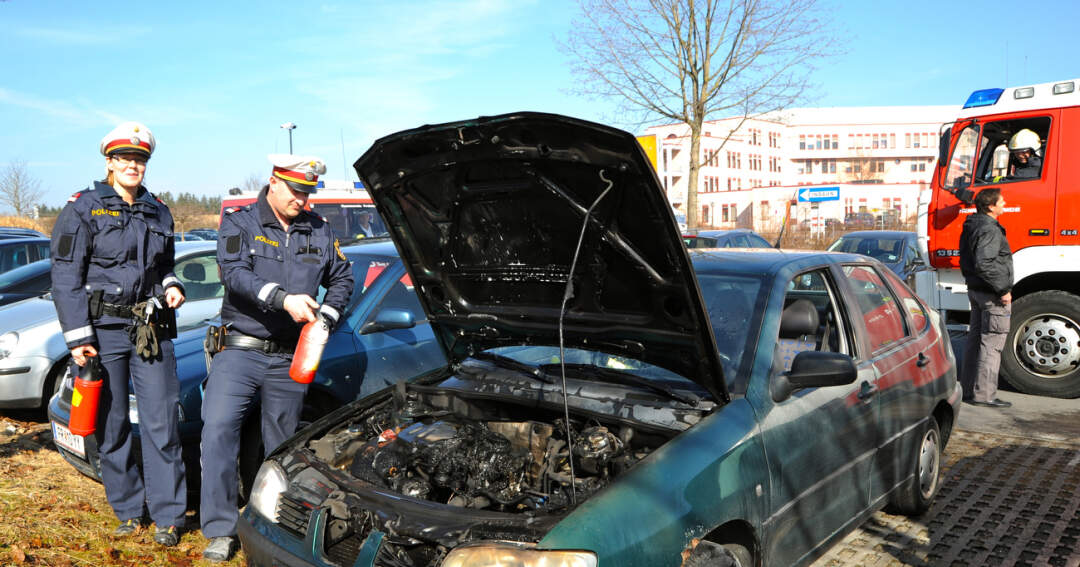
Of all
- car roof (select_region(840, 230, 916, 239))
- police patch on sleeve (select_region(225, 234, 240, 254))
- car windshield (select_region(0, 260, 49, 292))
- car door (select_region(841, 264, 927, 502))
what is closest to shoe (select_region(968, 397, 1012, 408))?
car door (select_region(841, 264, 927, 502))

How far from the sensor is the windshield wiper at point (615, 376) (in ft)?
9.73

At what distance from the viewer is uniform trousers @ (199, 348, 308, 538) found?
3725 millimetres

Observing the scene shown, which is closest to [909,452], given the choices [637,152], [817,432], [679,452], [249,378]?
[817,432]

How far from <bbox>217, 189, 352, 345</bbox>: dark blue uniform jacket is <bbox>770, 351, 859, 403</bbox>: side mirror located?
2226 mm

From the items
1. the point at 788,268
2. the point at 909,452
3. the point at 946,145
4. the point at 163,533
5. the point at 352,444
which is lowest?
the point at 163,533

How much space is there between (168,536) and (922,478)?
4.05m

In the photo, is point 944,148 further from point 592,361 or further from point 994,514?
point 592,361

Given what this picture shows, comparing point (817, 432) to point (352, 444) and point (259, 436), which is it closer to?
point (352, 444)

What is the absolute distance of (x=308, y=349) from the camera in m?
3.68

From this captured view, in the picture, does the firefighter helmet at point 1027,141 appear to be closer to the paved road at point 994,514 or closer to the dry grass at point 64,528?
the paved road at point 994,514

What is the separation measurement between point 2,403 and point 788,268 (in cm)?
622

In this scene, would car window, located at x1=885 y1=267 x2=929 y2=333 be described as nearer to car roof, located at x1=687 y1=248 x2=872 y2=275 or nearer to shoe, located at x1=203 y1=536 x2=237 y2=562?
car roof, located at x1=687 y1=248 x2=872 y2=275

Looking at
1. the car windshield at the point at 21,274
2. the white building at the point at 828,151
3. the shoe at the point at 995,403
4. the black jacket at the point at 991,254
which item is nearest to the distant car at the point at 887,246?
the shoe at the point at 995,403

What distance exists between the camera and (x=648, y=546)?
2301 millimetres
